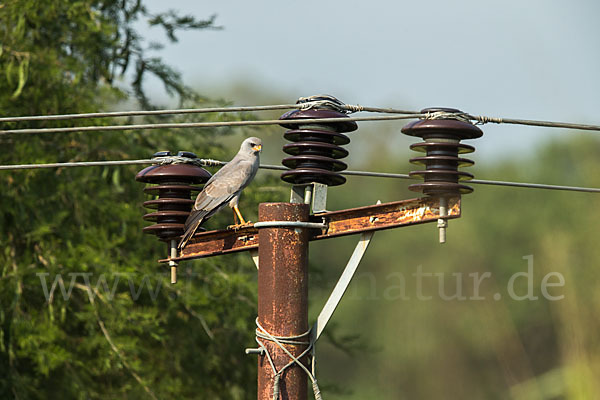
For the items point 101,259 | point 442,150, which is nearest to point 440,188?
point 442,150

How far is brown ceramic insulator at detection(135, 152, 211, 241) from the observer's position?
616 centimetres

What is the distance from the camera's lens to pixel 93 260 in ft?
33.1

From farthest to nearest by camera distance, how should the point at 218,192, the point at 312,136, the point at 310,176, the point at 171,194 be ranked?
1. the point at 171,194
2. the point at 218,192
3. the point at 312,136
4. the point at 310,176

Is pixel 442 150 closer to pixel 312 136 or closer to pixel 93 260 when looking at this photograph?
pixel 312 136

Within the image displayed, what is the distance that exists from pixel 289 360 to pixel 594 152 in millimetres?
31693

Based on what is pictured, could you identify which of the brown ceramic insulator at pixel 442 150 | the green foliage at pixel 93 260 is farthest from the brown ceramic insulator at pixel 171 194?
the green foliage at pixel 93 260

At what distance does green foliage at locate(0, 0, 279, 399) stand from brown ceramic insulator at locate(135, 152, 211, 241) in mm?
3688

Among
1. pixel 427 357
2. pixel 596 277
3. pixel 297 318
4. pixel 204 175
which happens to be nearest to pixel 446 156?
pixel 297 318

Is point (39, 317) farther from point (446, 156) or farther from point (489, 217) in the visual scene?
point (489, 217)

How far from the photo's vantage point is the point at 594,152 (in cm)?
3472

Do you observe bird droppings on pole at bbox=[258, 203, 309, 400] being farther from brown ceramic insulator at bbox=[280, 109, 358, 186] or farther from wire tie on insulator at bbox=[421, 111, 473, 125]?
wire tie on insulator at bbox=[421, 111, 473, 125]

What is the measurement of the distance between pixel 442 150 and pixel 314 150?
0.80 m

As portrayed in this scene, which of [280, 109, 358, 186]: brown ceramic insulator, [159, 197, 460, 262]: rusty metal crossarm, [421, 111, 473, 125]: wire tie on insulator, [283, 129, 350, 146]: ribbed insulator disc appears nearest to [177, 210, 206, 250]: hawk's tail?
[159, 197, 460, 262]: rusty metal crossarm

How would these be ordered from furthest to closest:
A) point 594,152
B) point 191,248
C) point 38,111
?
point 594,152 < point 38,111 < point 191,248
